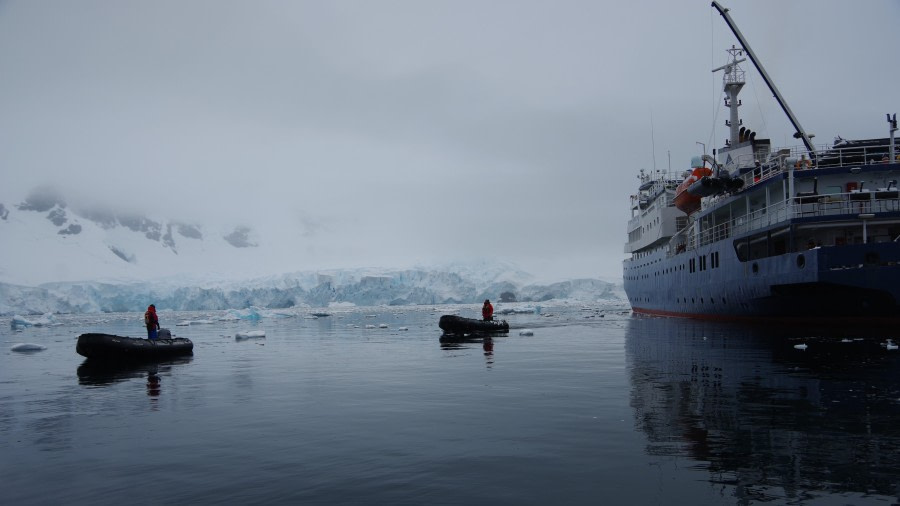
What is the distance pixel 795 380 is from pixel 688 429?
5996 mm

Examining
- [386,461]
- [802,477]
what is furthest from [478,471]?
[802,477]

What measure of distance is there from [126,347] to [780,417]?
20612mm

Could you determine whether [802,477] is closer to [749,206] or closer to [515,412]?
[515,412]

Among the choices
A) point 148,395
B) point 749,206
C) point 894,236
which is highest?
point 749,206

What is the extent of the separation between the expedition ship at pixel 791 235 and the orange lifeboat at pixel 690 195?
2.9 inches

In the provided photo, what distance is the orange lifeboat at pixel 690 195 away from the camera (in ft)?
135

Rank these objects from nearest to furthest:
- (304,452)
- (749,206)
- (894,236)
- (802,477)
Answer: (802,477) < (304,452) < (894,236) < (749,206)

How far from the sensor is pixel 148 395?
46.2 ft

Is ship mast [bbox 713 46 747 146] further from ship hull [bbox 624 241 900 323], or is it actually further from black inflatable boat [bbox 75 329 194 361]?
black inflatable boat [bbox 75 329 194 361]

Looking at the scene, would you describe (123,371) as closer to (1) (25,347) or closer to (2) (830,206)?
(1) (25,347)

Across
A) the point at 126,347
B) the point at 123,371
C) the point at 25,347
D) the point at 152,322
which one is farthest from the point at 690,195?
the point at 25,347

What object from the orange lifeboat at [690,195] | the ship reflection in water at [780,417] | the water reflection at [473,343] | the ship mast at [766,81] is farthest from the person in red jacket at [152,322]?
the ship mast at [766,81]

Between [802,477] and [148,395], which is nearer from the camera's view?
[802,477]

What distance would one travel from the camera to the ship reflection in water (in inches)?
259
